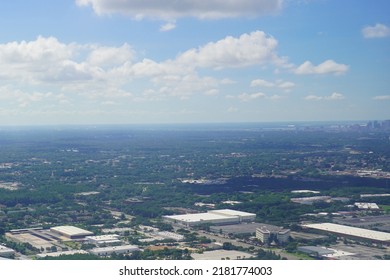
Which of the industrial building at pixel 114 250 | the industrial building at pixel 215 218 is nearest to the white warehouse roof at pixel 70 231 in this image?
the industrial building at pixel 114 250

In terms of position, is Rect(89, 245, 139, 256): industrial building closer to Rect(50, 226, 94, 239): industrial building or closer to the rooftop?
Rect(50, 226, 94, 239): industrial building

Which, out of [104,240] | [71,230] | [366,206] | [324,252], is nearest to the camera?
[324,252]

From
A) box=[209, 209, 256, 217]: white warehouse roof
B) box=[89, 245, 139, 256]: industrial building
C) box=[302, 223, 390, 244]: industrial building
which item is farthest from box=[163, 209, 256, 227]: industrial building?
box=[89, 245, 139, 256]: industrial building

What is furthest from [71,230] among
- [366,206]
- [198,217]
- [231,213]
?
[366,206]

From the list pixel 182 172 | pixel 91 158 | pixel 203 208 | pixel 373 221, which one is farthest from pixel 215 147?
pixel 373 221

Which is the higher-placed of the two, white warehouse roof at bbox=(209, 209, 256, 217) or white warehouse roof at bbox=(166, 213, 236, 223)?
white warehouse roof at bbox=(209, 209, 256, 217)

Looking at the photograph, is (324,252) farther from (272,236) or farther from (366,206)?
(366,206)
